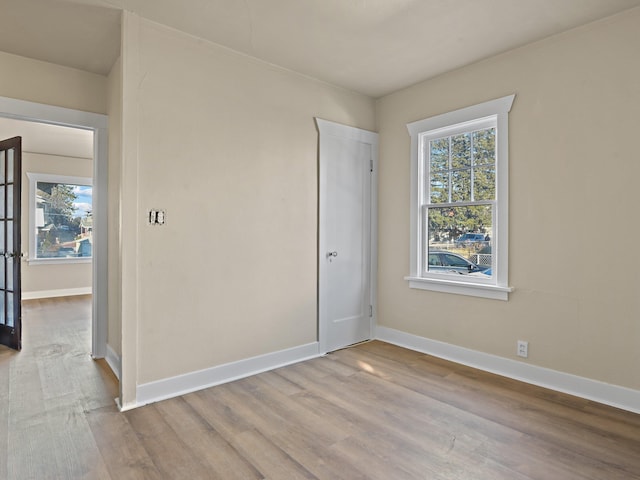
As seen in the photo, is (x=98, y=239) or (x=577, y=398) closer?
(x=577, y=398)

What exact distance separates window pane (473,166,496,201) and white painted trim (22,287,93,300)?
668 centimetres

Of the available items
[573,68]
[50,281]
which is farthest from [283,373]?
[50,281]

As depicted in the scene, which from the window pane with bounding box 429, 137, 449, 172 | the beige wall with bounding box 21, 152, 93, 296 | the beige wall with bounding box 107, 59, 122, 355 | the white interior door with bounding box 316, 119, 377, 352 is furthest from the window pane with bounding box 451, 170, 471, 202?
the beige wall with bounding box 21, 152, 93, 296

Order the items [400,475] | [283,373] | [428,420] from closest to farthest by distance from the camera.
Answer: [400,475], [428,420], [283,373]

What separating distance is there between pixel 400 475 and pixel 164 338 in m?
1.88

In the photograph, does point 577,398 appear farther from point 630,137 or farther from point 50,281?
point 50,281

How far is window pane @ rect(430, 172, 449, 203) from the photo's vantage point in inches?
146

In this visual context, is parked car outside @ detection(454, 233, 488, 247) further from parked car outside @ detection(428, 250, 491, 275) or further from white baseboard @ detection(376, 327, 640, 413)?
white baseboard @ detection(376, 327, 640, 413)

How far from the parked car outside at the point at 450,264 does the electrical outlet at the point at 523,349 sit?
69 centimetres

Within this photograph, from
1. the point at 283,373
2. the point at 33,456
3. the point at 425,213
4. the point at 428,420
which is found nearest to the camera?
the point at 33,456

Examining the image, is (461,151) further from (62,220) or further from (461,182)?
(62,220)

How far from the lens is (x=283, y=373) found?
3285mm

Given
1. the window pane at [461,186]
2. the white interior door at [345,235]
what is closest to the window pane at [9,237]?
the white interior door at [345,235]

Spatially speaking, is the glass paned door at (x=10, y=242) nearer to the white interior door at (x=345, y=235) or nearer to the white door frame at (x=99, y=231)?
the white door frame at (x=99, y=231)
